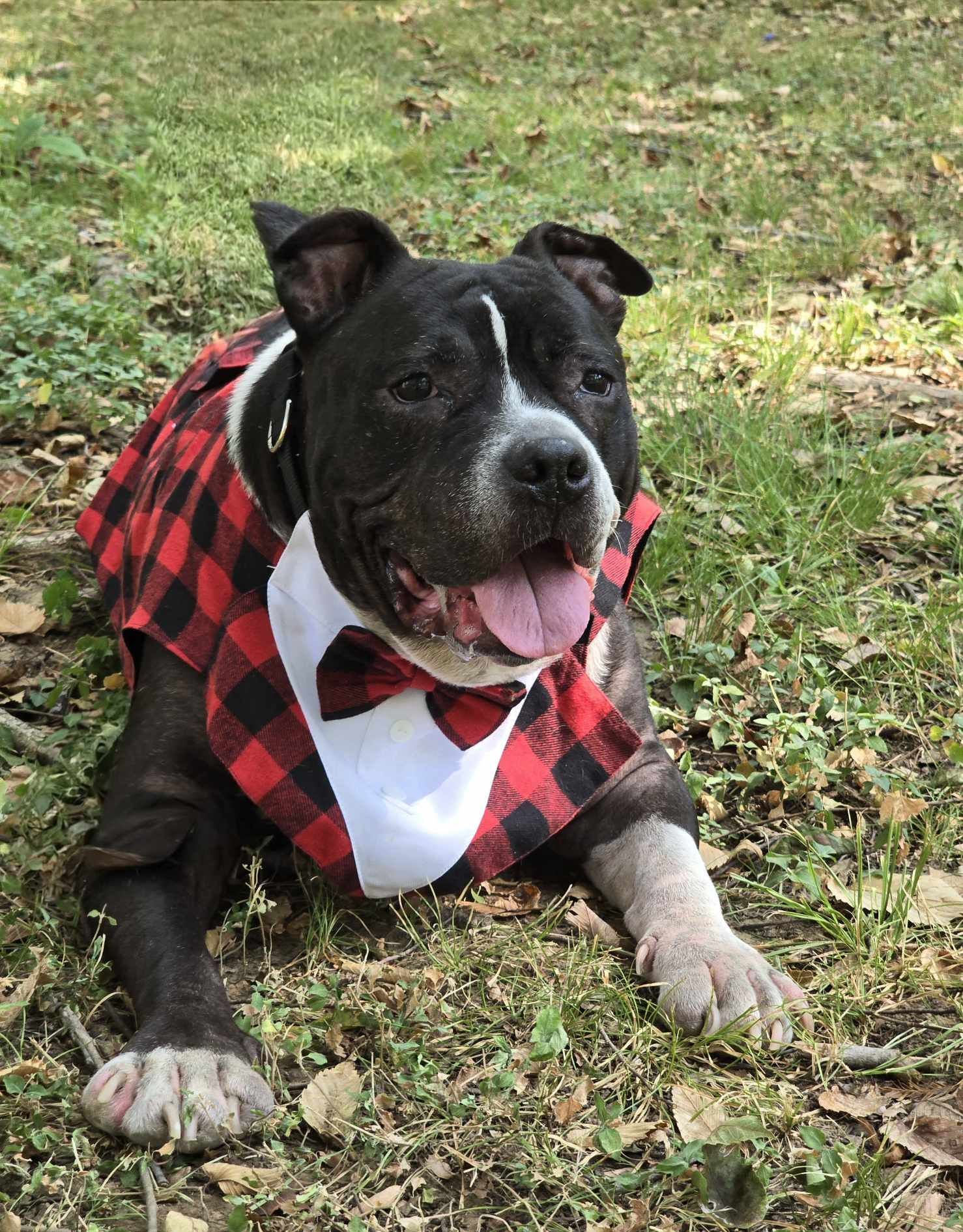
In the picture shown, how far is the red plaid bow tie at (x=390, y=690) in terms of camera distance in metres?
3.15

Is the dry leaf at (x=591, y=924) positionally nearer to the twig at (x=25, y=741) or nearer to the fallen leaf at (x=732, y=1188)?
the fallen leaf at (x=732, y=1188)

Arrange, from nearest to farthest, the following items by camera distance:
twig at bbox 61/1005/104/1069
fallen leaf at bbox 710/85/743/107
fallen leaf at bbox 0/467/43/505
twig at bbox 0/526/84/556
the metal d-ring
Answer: twig at bbox 61/1005/104/1069, the metal d-ring, twig at bbox 0/526/84/556, fallen leaf at bbox 0/467/43/505, fallen leaf at bbox 710/85/743/107

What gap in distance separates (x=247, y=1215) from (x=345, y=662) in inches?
49.1

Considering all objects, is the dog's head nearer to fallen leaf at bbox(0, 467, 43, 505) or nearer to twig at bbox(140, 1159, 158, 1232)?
twig at bbox(140, 1159, 158, 1232)

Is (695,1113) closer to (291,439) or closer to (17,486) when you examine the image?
(291,439)

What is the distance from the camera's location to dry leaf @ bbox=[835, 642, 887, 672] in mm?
4008

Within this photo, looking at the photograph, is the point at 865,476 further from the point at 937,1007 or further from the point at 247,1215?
the point at 247,1215

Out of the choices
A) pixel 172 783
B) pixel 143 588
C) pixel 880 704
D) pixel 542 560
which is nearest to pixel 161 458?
pixel 143 588

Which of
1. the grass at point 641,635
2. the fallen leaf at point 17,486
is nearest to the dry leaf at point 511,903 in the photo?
the grass at point 641,635

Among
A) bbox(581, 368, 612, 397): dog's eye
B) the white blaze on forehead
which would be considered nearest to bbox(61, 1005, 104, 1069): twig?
the white blaze on forehead

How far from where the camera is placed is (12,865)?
3.21m

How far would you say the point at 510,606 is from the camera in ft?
9.71

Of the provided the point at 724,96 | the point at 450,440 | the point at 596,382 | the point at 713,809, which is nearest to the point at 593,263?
the point at 596,382

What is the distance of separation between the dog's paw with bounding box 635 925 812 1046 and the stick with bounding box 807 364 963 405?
305 centimetres
